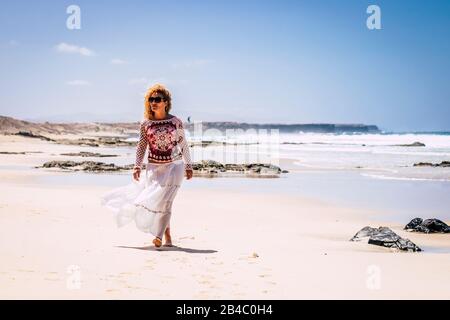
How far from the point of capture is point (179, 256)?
640 cm

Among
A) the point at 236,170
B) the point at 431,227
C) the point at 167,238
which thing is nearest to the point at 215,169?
the point at 236,170

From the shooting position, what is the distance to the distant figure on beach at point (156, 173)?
693cm

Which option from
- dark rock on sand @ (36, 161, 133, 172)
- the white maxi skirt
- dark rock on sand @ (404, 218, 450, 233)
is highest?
the white maxi skirt

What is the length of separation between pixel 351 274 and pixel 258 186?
33.6 ft

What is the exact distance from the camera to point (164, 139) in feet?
22.7

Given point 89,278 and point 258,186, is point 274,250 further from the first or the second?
point 258,186

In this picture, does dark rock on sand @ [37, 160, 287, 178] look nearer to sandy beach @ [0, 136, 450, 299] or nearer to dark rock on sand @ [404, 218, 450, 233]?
sandy beach @ [0, 136, 450, 299]

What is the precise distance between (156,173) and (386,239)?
3019 millimetres

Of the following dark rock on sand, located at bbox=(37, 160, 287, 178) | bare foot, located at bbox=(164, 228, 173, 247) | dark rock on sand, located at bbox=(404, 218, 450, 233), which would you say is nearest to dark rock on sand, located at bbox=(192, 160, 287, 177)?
dark rock on sand, located at bbox=(37, 160, 287, 178)

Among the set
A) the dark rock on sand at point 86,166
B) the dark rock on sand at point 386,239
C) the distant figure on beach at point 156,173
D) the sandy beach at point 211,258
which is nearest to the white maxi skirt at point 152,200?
the distant figure on beach at point 156,173

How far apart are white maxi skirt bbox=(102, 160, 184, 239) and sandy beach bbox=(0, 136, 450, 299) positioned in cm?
32

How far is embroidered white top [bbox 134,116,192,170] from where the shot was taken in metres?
6.92
